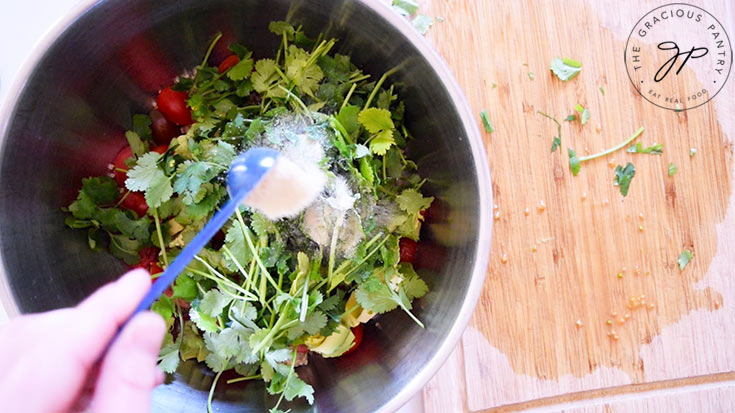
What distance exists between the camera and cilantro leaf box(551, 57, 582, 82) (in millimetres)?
1301

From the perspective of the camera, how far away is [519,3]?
130cm

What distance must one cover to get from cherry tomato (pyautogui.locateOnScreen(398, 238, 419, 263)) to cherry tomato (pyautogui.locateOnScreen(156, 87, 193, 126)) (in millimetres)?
498

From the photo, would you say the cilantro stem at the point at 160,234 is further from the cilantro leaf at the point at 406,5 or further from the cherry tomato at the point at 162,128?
the cilantro leaf at the point at 406,5

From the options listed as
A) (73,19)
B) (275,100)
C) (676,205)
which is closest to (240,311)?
(275,100)

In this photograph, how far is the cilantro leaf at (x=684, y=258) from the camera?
4.42 feet

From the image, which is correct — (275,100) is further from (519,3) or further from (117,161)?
(519,3)

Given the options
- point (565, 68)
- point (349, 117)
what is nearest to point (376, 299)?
point (349, 117)

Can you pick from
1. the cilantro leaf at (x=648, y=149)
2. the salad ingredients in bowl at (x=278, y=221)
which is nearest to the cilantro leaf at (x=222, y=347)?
the salad ingredients in bowl at (x=278, y=221)

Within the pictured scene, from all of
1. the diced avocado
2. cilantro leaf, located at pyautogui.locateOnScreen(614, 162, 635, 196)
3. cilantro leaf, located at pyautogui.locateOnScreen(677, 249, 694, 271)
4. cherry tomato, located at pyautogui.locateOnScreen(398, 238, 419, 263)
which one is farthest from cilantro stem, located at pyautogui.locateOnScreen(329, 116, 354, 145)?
cilantro leaf, located at pyautogui.locateOnScreen(677, 249, 694, 271)

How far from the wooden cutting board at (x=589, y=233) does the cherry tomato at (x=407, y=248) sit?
19 cm

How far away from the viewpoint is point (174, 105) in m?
1.21

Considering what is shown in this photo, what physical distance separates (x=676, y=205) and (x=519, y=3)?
1.85 ft

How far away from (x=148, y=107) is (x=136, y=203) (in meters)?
0.21

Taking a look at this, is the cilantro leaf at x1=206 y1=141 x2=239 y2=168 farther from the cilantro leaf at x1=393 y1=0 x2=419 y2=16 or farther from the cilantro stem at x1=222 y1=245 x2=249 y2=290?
the cilantro leaf at x1=393 y1=0 x2=419 y2=16
